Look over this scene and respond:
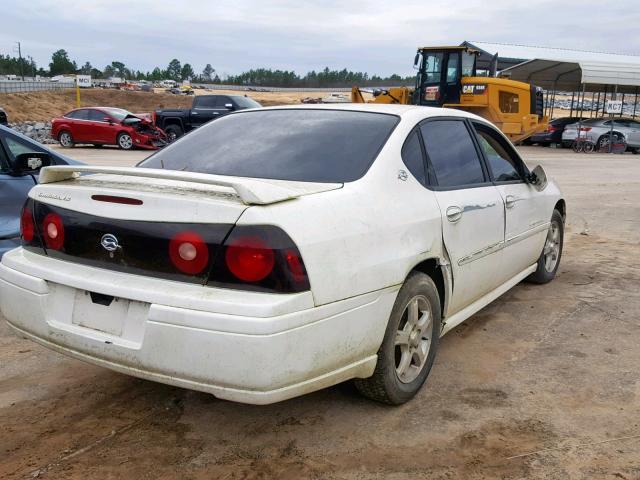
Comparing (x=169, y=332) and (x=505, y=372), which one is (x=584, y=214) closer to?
(x=505, y=372)

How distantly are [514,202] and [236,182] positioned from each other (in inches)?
101

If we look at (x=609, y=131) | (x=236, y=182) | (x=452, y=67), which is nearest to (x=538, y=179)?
(x=236, y=182)

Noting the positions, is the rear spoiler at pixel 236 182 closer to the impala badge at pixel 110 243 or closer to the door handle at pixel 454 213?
the impala badge at pixel 110 243

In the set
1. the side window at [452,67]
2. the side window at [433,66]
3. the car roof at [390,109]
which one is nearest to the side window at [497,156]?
the car roof at [390,109]

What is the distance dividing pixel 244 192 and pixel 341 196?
53 centimetres

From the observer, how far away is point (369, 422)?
3.10 m

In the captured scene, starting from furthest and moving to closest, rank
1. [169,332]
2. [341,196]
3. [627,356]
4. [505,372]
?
[627,356] < [505,372] < [341,196] < [169,332]

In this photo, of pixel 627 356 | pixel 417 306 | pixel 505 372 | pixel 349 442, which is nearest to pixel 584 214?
pixel 627 356

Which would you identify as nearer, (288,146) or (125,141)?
(288,146)

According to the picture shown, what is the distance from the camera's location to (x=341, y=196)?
2.85 m

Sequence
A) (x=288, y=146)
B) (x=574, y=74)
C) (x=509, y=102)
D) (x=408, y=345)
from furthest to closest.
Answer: (x=574, y=74), (x=509, y=102), (x=288, y=146), (x=408, y=345)

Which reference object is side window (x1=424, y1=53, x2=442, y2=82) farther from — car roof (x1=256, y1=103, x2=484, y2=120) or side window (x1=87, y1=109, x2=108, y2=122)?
car roof (x1=256, y1=103, x2=484, y2=120)

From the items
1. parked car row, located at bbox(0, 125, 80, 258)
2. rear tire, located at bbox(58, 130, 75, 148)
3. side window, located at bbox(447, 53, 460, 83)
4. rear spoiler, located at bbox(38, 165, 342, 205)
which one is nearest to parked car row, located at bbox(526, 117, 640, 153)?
side window, located at bbox(447, 53, 460, 83)

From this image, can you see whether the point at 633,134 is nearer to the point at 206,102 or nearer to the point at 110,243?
the point at 206,102
